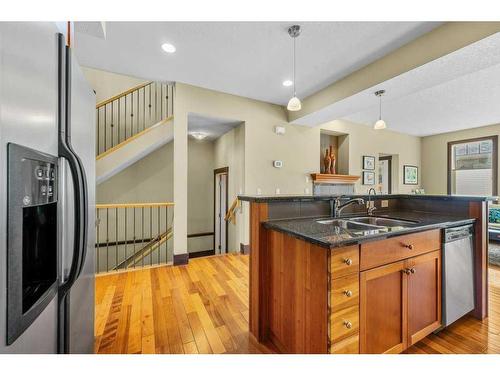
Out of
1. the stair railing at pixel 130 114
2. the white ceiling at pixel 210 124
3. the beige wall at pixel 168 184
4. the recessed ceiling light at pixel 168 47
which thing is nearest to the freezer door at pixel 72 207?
the recessed ceiling light at pixel 168 47

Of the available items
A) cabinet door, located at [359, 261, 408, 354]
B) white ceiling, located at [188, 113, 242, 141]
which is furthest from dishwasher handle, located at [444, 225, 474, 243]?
white ceiling, located at [188, 113, 242, 141]

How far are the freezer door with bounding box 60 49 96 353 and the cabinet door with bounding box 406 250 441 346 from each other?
1906 millimetres

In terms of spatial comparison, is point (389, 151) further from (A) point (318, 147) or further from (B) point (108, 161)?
(B) point (108, 161)

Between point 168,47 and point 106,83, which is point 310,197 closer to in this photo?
point 168,47

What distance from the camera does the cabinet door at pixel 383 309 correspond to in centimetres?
131

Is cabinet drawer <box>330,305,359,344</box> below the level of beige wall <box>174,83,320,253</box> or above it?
below

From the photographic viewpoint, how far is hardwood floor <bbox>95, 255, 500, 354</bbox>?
1699mm

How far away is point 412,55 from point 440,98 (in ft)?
7.56

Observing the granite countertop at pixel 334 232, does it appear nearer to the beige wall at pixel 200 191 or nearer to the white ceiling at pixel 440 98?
the white ceiling at pixel 440 98

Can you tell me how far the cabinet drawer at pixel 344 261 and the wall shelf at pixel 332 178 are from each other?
363cm

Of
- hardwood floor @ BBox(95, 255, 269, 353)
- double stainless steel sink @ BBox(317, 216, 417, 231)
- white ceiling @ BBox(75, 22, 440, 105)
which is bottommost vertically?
hardwood floor @ BBox(95, 255, 269, 353)

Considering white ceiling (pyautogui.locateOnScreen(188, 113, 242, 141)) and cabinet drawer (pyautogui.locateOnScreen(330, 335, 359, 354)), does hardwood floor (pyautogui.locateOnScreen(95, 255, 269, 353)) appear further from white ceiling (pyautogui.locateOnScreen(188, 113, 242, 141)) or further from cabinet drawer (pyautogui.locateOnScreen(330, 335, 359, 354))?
white ceiling (pyautogui.locateOnScreen(188, 113, 242, 141))
